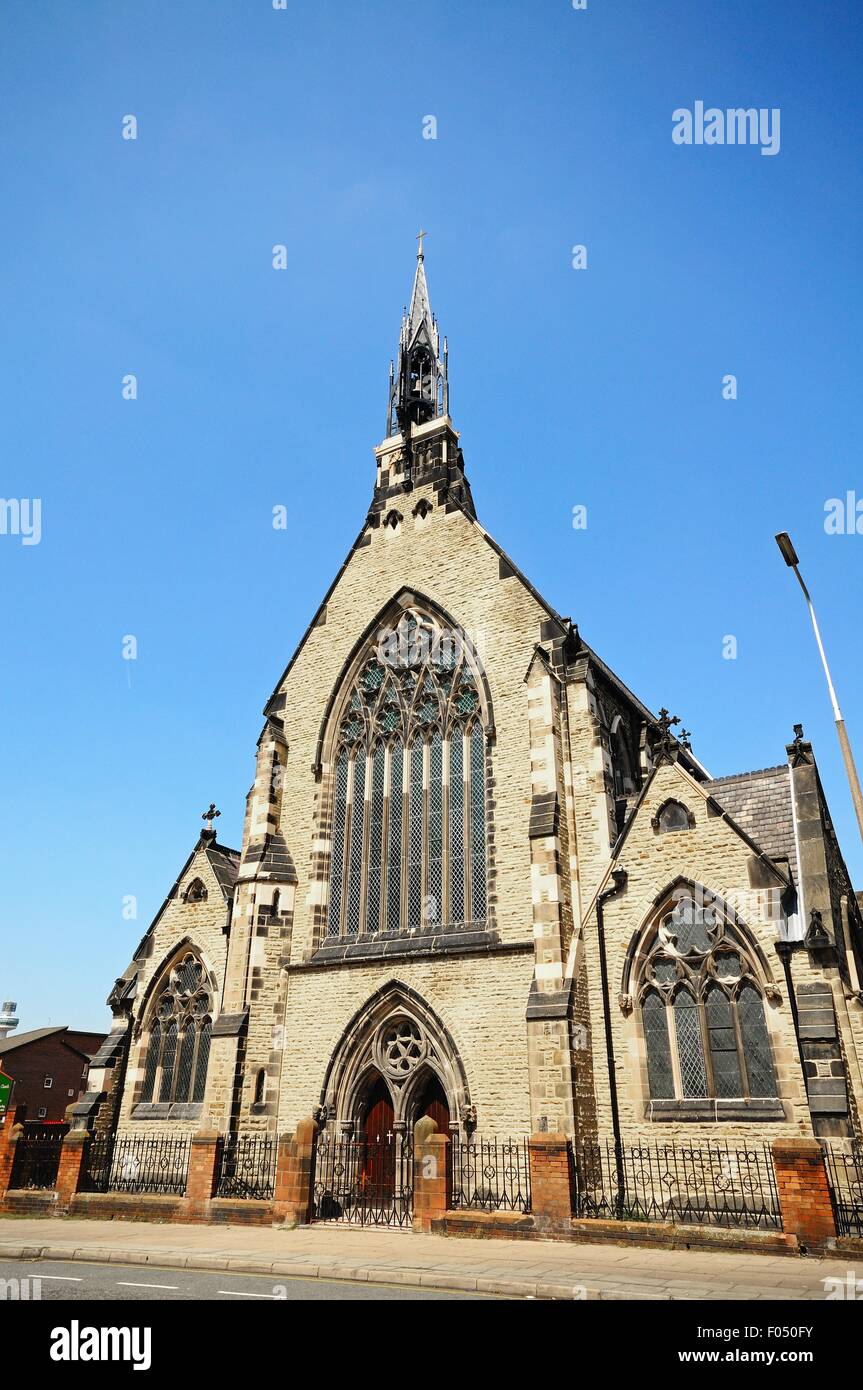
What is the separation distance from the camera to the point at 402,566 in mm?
24750

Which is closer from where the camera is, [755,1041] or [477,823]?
[755,1041]

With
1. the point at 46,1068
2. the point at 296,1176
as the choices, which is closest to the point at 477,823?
the point at 296,1176

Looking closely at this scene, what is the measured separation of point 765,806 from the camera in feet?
62.0

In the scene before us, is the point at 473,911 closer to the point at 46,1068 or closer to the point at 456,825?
the point at 456,825

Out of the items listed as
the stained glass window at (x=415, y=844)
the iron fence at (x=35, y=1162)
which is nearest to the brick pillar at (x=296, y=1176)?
the stained glass window at (x=415, y=844)

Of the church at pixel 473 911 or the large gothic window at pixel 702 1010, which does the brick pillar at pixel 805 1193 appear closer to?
the church at pixel 473 911

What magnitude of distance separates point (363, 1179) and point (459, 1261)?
7.87m

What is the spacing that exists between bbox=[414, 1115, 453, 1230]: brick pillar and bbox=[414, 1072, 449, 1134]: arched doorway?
351 cm

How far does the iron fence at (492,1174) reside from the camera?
16516mm

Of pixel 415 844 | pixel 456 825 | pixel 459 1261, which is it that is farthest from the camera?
pixel 415 844

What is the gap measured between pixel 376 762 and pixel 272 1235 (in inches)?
422

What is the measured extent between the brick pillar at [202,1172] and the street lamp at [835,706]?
13.7 m

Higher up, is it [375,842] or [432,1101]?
[375,842]
